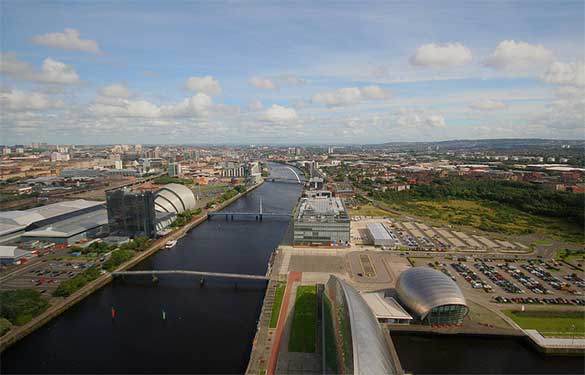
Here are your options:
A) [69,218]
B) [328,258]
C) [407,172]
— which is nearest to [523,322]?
[328,258]

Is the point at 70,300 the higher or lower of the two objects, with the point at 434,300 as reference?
lower

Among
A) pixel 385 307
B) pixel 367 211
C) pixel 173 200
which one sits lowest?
pixel 385 307

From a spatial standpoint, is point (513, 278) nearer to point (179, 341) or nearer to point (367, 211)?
point (179, 341)

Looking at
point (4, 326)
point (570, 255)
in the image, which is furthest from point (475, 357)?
point (4, 326)

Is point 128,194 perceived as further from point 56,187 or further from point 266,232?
point 56,187

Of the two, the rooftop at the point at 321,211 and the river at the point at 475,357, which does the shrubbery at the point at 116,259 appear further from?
the river at the point at 475,357

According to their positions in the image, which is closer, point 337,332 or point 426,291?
point 337,332

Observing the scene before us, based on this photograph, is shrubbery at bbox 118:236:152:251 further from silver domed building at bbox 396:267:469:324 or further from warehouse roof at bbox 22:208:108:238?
silver domed building at bbox 396:267:469:324

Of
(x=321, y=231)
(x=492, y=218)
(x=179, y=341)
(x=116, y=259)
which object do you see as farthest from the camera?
(x=492, y=218)
